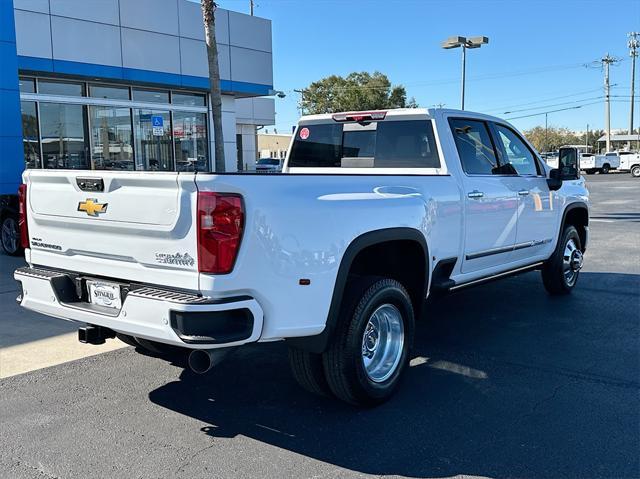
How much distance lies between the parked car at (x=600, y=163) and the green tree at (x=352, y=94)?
17005 mm

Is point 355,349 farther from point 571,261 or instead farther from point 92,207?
point 571,261

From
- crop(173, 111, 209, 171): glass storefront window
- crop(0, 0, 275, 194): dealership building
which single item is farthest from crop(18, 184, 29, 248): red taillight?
crop(173, 111, 209, 171): glass storefront window

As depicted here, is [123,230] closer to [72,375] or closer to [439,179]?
[72,375]

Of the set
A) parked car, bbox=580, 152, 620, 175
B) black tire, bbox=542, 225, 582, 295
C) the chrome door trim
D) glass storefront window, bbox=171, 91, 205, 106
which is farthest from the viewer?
parked car, bbox=580, 152, 620, 175

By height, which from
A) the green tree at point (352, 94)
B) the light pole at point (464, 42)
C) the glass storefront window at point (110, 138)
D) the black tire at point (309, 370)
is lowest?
the black tire at point (309, 370)

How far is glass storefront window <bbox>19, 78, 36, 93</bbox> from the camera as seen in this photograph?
47.9 feet

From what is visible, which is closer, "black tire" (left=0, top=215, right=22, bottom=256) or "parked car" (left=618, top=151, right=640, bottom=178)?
"black tire" (left=0, top=215, right=22, bottom=256)

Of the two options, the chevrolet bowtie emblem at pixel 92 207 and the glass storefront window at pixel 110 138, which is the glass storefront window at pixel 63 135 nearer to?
the glass storefront window at pixel 110 138

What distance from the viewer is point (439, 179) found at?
4.97 metres

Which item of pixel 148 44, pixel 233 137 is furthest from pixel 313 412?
Answer: pixel 233 137

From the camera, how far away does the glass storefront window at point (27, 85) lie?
47.9 ft

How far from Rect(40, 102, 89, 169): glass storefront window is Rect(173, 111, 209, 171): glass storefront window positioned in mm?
3150

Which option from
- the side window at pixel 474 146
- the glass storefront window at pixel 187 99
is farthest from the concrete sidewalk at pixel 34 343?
the glass storefront window at pixel 187 99

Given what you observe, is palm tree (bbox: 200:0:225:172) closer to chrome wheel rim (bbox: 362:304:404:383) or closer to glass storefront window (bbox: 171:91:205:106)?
glass storefront window (bbox: 171:91:205:106)
